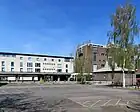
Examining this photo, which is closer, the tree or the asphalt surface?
the asphalt surface

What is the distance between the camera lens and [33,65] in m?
133

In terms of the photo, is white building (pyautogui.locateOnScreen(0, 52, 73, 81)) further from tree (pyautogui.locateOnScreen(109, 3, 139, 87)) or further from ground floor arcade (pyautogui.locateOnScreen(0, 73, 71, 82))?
tree (pyautogui.locateOnScreen(109, 3, 139, 87))

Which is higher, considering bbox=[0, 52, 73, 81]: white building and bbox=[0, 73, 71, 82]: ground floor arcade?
bbox=[0, 52, 73, 81]: white building

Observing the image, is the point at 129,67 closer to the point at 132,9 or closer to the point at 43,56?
the point at 132,9

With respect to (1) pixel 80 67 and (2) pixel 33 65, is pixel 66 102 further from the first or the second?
(2) pixel 33 65

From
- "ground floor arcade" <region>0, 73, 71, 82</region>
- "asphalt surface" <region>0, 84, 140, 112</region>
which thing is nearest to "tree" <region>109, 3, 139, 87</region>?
"asphalt surface" <region>0, 84, 140, 112</region>

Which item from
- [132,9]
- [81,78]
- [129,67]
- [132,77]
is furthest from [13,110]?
[81,78]

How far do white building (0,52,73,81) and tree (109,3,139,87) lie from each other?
74772 mm

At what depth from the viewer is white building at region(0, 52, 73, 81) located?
120 meters

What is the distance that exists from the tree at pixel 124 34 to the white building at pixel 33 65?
245ft

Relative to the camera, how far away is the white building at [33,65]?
393ft

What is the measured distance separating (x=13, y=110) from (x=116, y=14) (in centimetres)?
3542

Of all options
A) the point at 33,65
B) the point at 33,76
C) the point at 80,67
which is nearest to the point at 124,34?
the point at 80,67

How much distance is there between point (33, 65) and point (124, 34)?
9358 centimetres
